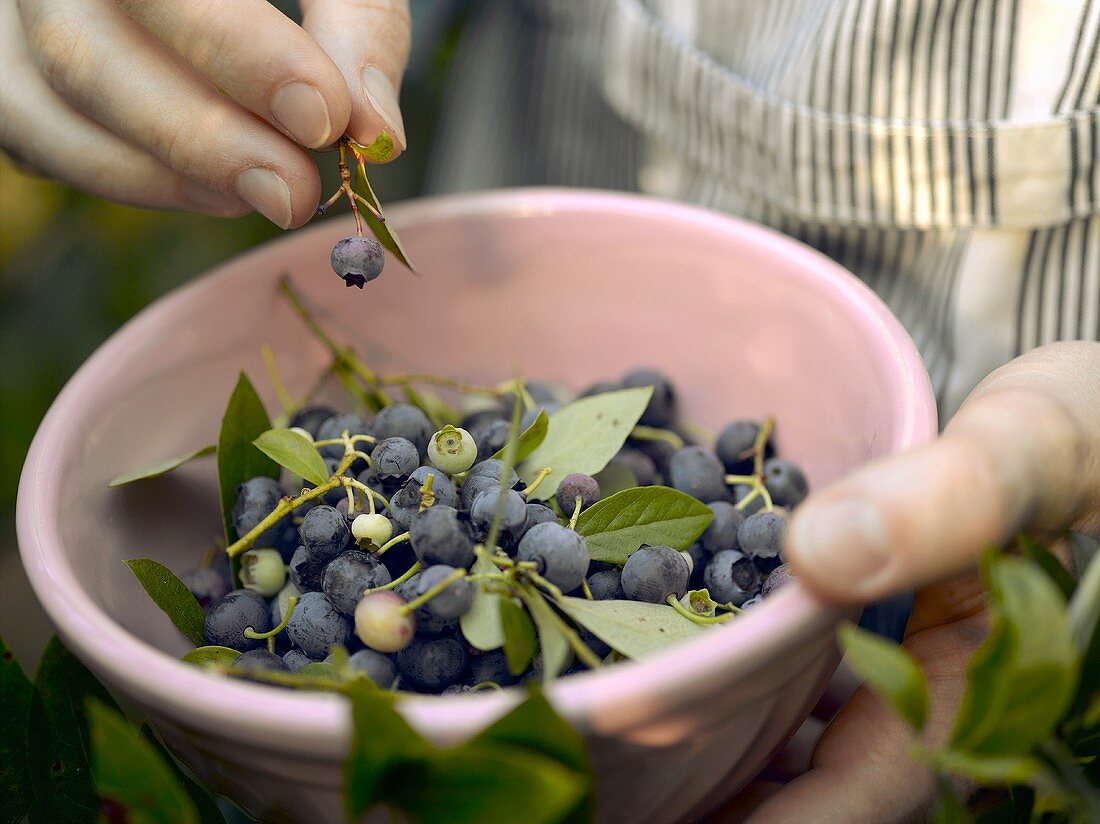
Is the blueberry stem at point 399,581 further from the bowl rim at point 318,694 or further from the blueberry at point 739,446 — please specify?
the blueberry at point 739,446

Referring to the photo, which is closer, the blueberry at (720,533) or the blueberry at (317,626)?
the blueberry at (317,626)

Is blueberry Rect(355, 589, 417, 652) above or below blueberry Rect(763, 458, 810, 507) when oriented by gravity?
above

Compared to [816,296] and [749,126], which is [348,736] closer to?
[816,296]

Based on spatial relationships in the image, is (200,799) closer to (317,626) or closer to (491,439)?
(317,626)

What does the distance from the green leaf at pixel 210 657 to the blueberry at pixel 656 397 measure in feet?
1.14

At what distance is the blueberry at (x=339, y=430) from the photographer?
2.15ft

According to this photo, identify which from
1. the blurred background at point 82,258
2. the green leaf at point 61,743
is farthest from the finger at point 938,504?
the blurred background at point 82,258

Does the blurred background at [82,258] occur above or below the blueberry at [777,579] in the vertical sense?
below

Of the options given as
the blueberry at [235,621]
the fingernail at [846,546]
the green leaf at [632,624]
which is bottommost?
the blueberry at [235,621]

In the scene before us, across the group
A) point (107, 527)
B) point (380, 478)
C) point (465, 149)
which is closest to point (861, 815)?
point (380, 478)

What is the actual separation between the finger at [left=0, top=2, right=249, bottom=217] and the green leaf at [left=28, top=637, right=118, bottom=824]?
334 mm

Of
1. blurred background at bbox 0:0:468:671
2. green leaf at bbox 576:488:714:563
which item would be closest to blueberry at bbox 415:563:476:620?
green leaf at bbox 576:488:714:563

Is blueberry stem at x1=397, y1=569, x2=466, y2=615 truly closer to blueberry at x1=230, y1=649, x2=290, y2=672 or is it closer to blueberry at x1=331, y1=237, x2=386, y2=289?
blueberry at x1=230, y1=649, x2=290, y2=672

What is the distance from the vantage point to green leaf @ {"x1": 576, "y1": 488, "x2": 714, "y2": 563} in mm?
586
